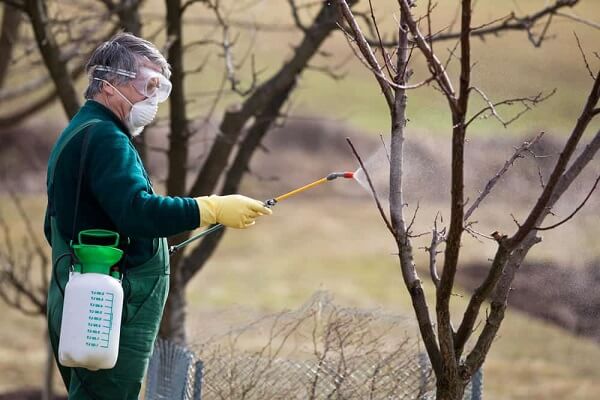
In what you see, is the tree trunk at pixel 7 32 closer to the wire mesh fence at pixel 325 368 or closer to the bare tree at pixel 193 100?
the bare tree at pixel 193 100

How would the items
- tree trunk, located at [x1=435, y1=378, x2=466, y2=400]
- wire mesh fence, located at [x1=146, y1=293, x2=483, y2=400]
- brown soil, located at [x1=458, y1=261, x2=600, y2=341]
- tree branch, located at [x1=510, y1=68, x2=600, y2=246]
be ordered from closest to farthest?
tree branch, located at [x1=510, y1=68, x2=600, y2=246] < tree trunk, located at [x1=435, y1=378, x2=466, y2=400] < wire mesh fence, located at [x1=146, y1=293, x2=483, y2=400] < brown soil, located at [x1=458, y1=261, x2=600, y2=341]

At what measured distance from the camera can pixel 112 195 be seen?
10.5 feet

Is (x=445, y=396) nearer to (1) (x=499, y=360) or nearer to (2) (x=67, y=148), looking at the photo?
(2) (x=67, y=148)

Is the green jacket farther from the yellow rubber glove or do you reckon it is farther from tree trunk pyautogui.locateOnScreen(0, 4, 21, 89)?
tree trunk pyautogui.locateOnScreen(0, 4, 21, 89)

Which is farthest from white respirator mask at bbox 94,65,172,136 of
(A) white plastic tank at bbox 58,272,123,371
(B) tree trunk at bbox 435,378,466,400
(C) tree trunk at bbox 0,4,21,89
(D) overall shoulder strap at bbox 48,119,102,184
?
(C) tree trunk at bbox 0,4,21,89

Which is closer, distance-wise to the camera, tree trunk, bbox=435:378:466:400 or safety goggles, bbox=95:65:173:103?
tree trunk, bbox=435:378:466:400

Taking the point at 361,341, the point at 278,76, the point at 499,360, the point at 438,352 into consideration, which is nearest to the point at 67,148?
the point at 438,352

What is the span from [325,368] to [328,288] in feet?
31.6

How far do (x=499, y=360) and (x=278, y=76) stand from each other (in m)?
8.09

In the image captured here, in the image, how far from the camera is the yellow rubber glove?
3309 millimetres

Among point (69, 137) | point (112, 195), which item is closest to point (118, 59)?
point (69, 137)

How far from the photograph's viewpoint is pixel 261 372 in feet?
14.3

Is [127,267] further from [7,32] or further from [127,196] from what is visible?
[7,32]

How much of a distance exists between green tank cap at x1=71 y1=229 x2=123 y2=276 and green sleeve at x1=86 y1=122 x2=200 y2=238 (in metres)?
0.07
